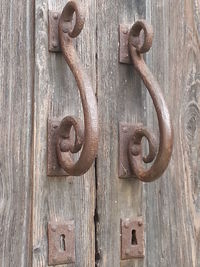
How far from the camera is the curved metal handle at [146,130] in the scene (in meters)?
1.04

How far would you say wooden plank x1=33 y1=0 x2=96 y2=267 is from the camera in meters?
1.02

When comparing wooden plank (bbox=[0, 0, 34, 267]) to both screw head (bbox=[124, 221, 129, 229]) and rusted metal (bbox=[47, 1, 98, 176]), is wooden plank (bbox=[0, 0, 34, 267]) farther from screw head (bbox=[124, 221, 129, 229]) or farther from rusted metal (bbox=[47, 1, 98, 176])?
screw head (bbox=[124, 221, 129, 229])

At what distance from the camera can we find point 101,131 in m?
1.09

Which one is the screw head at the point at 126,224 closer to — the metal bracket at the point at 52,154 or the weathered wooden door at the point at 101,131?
the weathered wooden door at the point at 101,131

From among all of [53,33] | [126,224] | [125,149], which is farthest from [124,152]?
[53,33]

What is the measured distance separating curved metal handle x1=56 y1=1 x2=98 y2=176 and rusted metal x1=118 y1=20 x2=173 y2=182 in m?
0.13

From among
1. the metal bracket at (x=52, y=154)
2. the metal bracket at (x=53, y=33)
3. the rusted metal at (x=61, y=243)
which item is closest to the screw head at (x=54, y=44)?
the metal bracket at (x=53, y=33)

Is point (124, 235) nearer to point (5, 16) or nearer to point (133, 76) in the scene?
point (133, 76)

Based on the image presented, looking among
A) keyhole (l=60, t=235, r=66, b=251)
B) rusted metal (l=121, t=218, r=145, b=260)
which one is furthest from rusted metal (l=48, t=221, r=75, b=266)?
rusted metal (l=121, t=218, r=145, b=260)

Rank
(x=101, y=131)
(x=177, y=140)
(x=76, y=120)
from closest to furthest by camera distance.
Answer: (x=76, y=120)
(x=101, y=131)
(x=177, y=140)

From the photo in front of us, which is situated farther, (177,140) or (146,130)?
(177,140)

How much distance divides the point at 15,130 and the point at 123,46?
0.26m

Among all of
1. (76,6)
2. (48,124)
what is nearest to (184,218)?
(48,124)

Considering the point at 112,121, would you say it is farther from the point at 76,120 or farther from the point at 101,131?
the point at 76,120
